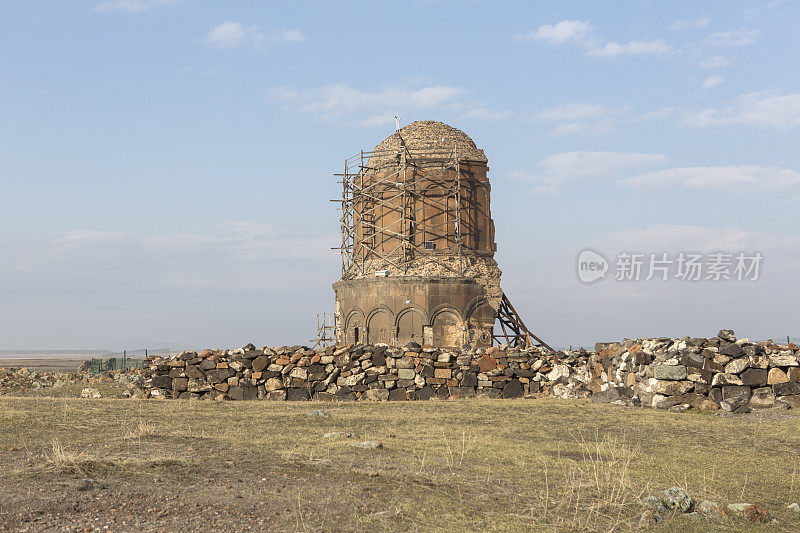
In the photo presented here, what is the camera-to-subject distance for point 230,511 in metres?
5.47

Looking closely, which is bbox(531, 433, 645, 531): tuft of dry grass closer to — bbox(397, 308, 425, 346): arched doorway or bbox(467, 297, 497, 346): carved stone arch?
bbox(397, 308, 425, 346): arched doorway

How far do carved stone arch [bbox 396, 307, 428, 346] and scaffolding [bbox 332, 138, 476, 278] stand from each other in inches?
80.9

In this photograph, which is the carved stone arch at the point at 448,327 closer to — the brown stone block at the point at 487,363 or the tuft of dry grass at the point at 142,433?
the brown stone block at the point at 487,363

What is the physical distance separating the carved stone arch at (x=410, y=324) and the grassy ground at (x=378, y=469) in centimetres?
1845

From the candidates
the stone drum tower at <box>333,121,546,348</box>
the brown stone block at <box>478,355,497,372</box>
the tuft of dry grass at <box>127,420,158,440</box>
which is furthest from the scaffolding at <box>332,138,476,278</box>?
the tuft of dry grass at <box>127,420,158,440</box>

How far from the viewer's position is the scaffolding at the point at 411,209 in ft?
107

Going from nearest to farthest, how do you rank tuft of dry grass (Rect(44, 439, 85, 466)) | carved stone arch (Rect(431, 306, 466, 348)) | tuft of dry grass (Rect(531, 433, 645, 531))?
tuft of dry grass (Rect(531, 433, 645, 531))
tuft of dry grass (Rect(44, 439, 85, 466))
carved stone arch (Rect(431, 306, 466, 348))

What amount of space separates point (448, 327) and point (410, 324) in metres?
1.73

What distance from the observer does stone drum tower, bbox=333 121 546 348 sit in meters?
31.5

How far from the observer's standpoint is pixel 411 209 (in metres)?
32.9

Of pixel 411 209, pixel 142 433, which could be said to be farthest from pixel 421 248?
pixel 142 433

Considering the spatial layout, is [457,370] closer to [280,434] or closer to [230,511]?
[280,434]

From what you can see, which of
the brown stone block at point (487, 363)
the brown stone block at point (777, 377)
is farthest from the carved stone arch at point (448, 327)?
the brown stone block at point (777, 377)

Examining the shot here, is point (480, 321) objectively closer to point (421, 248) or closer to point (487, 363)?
point (421, 248)
